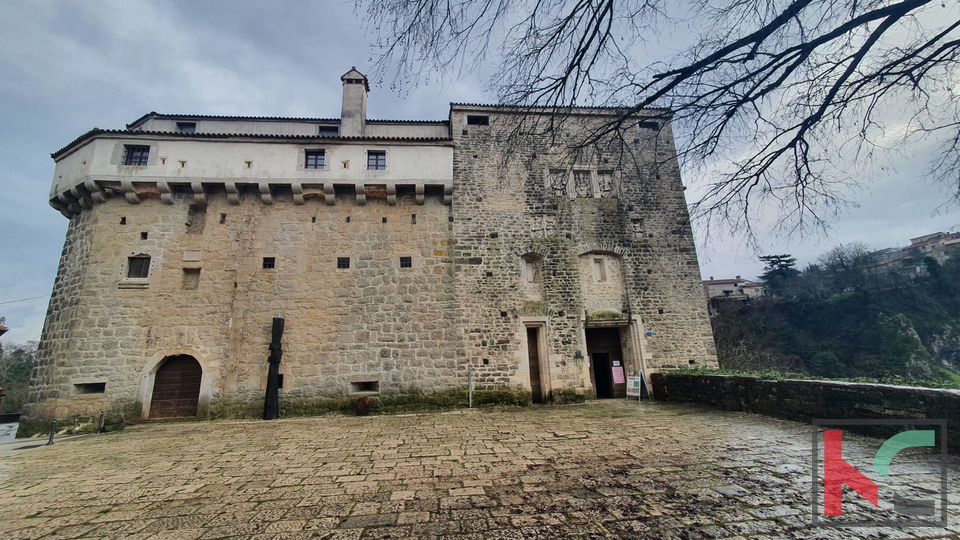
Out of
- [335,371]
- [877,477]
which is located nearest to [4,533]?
[335,371]

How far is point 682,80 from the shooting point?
147 inches

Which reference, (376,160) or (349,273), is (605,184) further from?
(349,273)

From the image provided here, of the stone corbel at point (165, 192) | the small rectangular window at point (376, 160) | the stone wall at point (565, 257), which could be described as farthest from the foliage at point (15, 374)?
the stone wall at point (565, 257)

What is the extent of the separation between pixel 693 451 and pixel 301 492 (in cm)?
482

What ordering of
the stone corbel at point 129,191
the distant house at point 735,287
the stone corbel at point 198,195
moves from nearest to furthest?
the stone corbel at point 129,191 < the stone corbel at point 198,195 < the distant house at point 735,287

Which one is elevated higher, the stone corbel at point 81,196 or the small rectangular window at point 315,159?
the small rectangular window at point 315,159

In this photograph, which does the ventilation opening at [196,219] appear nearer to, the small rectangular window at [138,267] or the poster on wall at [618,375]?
the small rectangular window at [138,267]

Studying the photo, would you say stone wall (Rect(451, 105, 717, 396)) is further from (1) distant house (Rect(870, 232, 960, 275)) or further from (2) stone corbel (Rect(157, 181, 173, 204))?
(1) distant house (Rect(870, 232, 960, 275))

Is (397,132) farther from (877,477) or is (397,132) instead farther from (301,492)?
(877,477)

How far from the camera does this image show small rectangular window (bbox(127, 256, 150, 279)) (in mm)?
9625

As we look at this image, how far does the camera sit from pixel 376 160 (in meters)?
11.0

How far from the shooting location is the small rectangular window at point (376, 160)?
10922mm
